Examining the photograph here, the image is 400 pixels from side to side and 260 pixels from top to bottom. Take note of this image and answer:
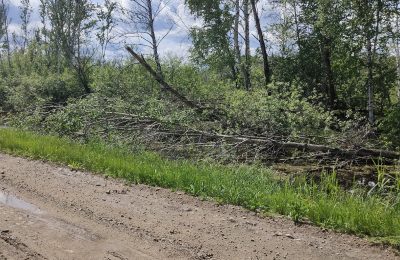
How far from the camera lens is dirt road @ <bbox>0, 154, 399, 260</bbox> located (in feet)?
14.4

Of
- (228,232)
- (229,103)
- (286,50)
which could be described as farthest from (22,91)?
(228,232)

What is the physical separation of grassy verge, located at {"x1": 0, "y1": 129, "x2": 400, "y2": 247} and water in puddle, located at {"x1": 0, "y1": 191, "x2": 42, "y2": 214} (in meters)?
1.87

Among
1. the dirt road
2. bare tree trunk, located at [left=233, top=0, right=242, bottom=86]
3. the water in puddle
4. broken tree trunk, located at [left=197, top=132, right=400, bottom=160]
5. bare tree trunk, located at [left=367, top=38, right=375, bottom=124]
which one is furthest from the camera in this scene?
bare tree trunk, located at [left=233, top=0, right=242, bottom=86]

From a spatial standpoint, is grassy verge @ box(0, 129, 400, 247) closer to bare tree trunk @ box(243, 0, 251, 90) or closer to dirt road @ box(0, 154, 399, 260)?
dirt road @ box(0, 154, 399, 260)

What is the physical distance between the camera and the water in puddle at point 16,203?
577 cm

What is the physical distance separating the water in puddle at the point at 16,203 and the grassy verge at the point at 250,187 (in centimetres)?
187

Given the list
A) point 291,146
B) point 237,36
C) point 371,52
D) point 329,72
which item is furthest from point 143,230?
point 237,36

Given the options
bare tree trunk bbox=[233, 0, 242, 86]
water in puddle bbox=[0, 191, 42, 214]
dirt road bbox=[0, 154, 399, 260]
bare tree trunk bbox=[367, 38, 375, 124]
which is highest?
bare tree trunk bbox=[233, 0, 242, 86]

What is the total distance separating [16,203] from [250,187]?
344 cm

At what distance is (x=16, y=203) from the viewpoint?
19.9 feet

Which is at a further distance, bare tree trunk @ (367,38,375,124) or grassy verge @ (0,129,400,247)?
bare tree trunk @ (367,38,375,124)

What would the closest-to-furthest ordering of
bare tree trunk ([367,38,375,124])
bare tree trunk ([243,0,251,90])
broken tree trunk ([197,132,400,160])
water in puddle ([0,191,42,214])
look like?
water in puddle ([0,191,42,214])
broken tree trunk ([197,132,400,160])
bare tree trunk ([367,38,375,124])
bare tree trunk ([243,0,251,90])

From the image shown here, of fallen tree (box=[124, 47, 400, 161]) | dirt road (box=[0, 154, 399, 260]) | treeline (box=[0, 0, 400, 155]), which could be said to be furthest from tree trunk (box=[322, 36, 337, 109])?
dirt road (box=[0, 154, 399, 260])

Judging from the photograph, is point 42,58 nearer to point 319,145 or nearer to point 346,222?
point 319,145
